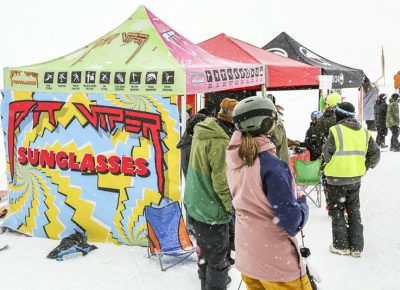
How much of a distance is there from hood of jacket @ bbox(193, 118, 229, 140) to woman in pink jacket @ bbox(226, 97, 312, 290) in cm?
105

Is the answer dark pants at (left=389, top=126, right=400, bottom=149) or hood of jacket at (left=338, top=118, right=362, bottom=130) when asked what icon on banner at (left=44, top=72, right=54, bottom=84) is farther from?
dark pants at (left=389, top=126, right=400, bottom=149)

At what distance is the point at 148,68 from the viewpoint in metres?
5.89

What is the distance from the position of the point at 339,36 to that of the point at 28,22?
235ft

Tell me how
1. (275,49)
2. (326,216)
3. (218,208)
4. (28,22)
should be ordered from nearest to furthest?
(218,208) < (326,216) < (275,49) < (28,22)

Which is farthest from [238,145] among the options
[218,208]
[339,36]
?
[339,36]

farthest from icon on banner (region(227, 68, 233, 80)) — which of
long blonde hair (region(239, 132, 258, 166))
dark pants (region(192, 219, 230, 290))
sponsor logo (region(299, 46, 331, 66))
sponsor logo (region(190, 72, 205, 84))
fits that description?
sponsor logo (region(299, 46, 331, 66))

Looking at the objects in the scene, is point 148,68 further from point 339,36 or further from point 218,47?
point 339,36

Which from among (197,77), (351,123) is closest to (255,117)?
(351,123)

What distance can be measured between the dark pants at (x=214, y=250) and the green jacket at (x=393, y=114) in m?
10.6

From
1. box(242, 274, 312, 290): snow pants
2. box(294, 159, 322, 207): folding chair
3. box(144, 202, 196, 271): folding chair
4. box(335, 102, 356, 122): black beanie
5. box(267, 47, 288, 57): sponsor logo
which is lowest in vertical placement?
box(144, 202, 196, 271): folding chair

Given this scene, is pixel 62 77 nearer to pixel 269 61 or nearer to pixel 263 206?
pixel 263 206

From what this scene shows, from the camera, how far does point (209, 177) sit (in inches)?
150

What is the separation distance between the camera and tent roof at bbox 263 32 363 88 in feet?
Result: 39.4

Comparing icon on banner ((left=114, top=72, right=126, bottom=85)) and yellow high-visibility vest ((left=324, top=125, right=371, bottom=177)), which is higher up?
icon on banner ((left=114, top=72, right=126, bottom=85))
